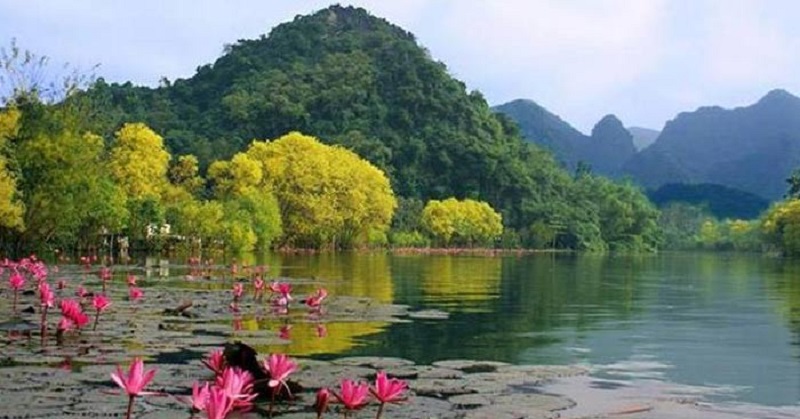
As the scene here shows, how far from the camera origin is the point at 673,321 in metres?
19.2

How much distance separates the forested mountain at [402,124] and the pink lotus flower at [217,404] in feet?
299

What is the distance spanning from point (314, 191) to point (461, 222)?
27.6 m

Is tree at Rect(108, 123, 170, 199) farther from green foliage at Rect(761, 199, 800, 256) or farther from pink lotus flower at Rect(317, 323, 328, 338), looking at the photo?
green foliage at Rect(761, 199, 800, 256)

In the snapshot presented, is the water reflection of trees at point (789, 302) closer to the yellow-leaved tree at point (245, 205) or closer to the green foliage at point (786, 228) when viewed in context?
the yellow-leaved tree at point (245, 205)

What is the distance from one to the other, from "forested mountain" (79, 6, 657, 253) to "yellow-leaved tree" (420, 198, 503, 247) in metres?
6.66

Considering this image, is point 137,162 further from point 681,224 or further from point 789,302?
point 681,224

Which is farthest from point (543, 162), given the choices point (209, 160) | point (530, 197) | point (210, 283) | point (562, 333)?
point (562, 333)

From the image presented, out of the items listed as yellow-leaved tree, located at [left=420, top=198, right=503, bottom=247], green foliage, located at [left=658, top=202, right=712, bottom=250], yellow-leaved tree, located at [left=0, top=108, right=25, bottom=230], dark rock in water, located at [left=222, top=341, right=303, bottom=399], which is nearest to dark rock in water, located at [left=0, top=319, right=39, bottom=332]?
dark rock in water, located at [left=222, top=341, right=303, bottom=399]

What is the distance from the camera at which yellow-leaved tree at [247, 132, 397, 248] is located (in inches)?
2830

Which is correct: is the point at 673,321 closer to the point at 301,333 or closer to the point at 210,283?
the point at 301,333

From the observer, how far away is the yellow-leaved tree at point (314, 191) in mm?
71875

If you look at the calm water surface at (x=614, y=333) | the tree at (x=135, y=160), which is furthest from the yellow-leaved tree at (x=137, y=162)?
the calm water surface at (x=614, y=333)

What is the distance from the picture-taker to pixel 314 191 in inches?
2881

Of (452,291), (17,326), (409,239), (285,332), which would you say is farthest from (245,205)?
(17,326)
